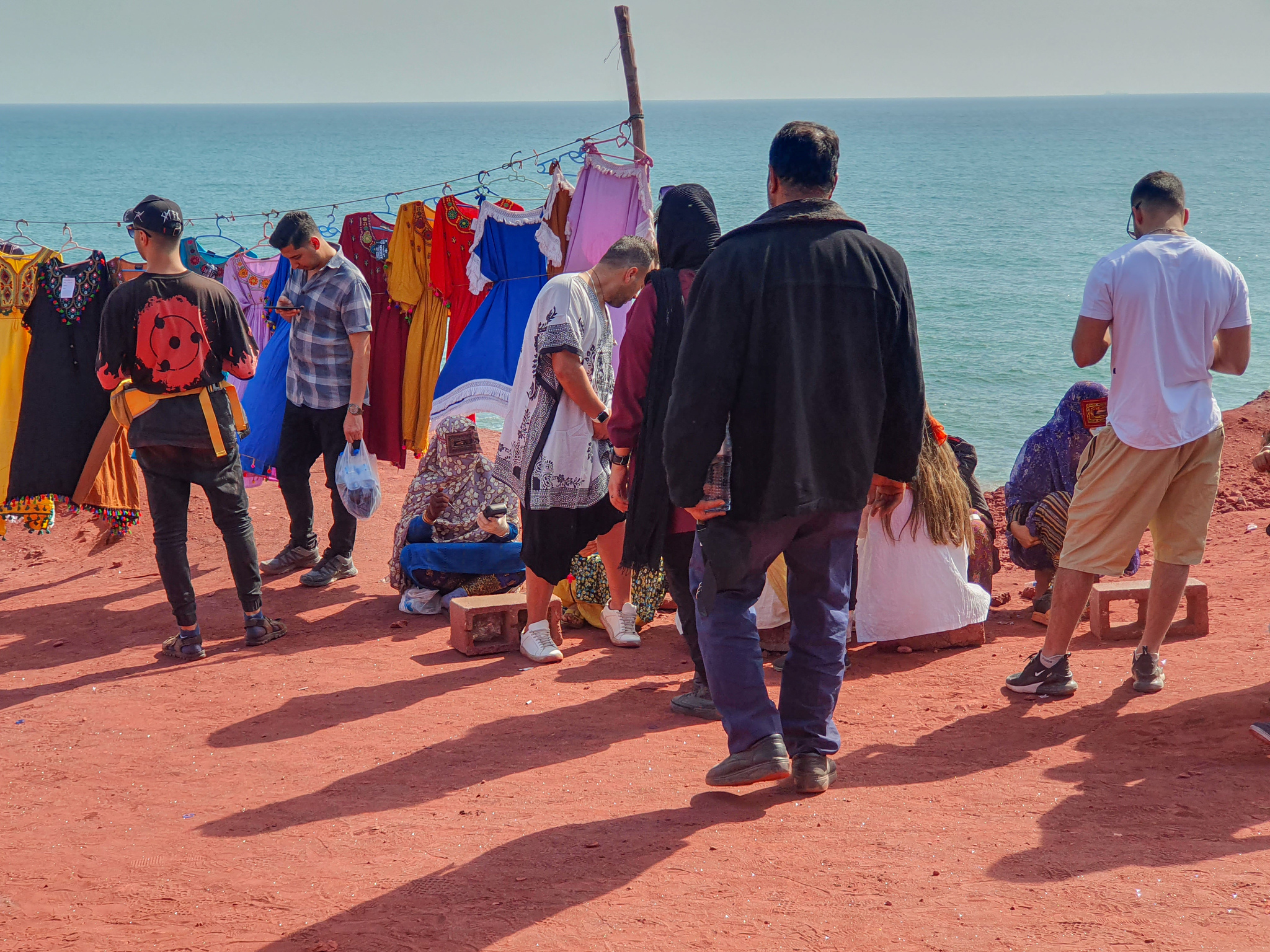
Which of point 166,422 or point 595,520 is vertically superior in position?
point 166,422

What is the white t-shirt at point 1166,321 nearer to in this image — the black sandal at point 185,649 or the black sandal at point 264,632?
the black sandal at point 264,632

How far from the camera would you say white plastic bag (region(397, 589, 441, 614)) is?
20.6ft

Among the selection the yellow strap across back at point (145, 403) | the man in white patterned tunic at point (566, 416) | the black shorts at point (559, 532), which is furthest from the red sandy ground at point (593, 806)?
the yellow strap across back at point (145, 403)

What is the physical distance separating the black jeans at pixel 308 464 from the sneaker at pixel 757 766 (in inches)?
149

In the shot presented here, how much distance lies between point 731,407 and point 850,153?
95939mm

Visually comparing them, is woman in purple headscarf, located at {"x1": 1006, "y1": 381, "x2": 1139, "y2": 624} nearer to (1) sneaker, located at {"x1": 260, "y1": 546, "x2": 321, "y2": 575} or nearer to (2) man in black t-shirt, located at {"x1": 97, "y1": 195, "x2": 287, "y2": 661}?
(2) man in black t-shirt, located at {"x1": 97, "y1": 195, "x2": 287, "y2": 661}

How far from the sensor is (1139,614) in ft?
18.2

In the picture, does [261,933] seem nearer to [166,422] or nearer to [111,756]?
[111,756]

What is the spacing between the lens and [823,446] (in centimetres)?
333

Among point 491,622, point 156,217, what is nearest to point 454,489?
point 491,622

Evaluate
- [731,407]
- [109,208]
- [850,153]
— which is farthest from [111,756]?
[850,153]

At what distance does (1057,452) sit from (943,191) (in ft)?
202

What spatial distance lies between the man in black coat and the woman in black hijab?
0.65 metres

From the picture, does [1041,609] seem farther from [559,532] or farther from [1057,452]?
[559,532]
